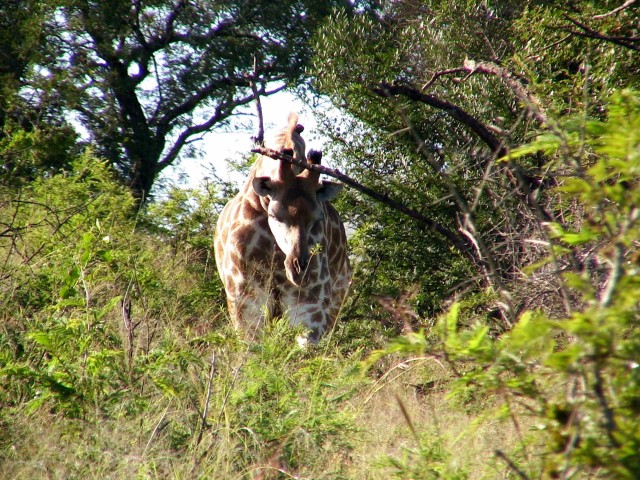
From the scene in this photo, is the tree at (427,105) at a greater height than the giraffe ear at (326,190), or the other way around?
the tree at (427,105)

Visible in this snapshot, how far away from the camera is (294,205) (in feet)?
22.6

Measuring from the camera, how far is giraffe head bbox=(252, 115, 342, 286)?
663 centimetres

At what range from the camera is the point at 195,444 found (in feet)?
12.5

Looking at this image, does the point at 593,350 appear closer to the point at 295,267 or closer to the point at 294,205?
the point at 295,267

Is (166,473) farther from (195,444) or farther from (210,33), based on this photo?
(210,33)

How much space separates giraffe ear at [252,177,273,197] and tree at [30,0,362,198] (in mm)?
10737

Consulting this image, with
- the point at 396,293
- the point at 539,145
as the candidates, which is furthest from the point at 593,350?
the point at 396,293

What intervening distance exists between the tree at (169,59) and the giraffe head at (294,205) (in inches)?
421

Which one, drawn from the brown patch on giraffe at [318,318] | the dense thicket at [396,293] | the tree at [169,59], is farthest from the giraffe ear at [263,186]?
the tree at [169,59]

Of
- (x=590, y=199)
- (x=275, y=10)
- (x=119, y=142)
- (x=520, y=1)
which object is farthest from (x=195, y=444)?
(x=275, y=10)

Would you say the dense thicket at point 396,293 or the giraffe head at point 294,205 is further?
the giraffe head at point 294,205

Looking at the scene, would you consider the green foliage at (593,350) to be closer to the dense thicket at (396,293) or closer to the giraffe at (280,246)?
the dense thicket at (396,293)

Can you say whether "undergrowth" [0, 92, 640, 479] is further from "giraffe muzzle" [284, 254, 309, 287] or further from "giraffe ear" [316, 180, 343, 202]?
"giraffe ear" [316, 180, 343, 202]

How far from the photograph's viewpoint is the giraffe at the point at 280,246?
22.3ft
